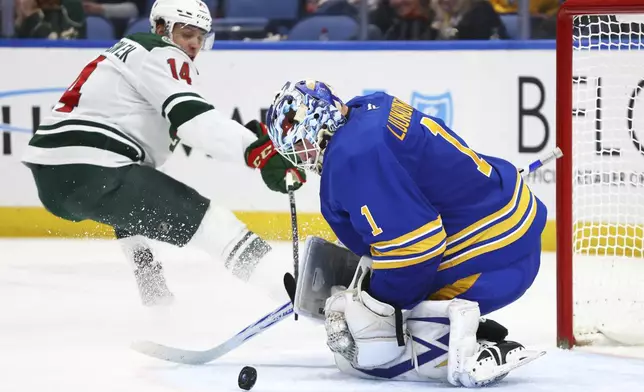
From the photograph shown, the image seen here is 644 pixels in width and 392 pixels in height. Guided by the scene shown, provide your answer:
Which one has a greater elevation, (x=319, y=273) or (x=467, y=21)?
(x=467, y=21)

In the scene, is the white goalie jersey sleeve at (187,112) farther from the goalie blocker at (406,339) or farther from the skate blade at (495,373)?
the skate blade at (495,373)

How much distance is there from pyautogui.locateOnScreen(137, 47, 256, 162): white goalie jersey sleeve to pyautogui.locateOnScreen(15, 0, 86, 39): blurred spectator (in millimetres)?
2411

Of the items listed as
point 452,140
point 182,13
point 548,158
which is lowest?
point 548,158

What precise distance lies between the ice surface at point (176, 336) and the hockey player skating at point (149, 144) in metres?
0.25

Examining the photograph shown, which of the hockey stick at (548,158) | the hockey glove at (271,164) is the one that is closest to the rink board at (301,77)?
the hockey glove at (271,164)

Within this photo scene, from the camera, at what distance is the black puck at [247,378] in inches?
107

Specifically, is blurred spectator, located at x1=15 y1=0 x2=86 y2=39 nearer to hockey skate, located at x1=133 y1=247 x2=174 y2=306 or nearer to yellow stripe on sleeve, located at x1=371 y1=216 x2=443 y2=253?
hockey skate, located at x1=133 y1=247 x2=174 y2=306

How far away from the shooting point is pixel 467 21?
580 centimetres

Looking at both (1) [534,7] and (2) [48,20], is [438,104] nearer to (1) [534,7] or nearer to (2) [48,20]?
(1) [534,7]

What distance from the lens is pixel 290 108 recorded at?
2.71m

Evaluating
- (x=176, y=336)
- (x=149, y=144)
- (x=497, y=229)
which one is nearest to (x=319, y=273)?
(x=497, y=229)

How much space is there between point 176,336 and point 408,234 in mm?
1231

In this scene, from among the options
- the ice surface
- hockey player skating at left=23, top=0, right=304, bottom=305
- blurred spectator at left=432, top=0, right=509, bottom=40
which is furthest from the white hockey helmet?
blurred spectator at left=432, top=0, right=509, bottom=40

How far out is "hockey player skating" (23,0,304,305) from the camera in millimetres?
3576
